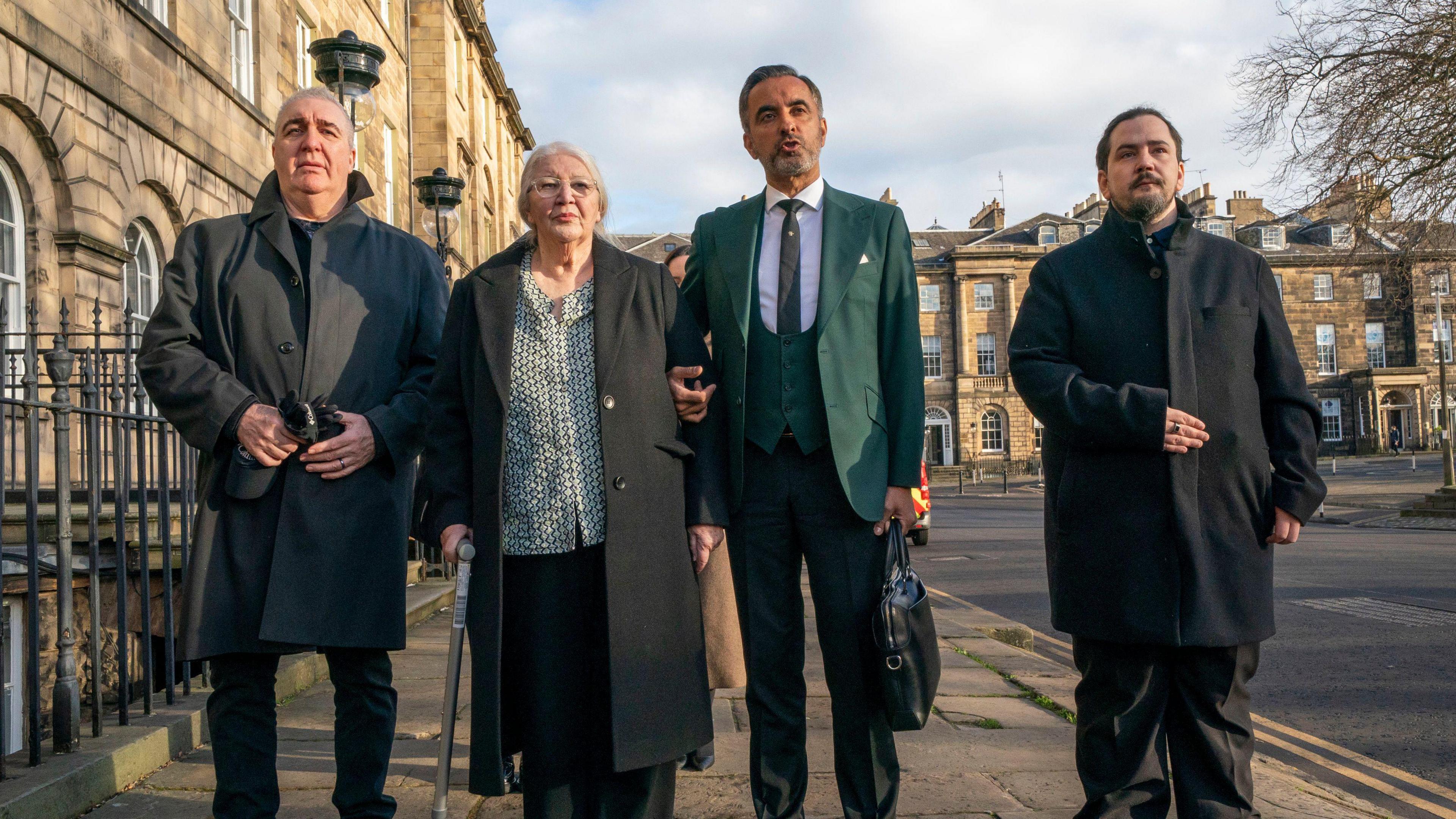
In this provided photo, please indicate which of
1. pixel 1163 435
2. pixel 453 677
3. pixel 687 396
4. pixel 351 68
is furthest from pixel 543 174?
pixel 351 68

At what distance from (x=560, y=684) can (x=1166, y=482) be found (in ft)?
5.55

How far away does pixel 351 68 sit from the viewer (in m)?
7.77

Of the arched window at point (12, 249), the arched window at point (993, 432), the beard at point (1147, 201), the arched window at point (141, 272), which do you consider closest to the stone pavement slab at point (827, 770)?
the beard at point (1147, 201)

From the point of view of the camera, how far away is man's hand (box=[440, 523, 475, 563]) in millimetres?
2615

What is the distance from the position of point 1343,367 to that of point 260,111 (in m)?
58.4

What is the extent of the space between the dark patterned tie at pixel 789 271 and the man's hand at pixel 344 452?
1151mm

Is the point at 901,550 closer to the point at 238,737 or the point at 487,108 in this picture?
the point at 238,737

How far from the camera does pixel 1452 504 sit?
19266 mm

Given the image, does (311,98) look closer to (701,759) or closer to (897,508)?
(897,508)

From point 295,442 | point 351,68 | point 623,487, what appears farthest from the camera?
point 351,68

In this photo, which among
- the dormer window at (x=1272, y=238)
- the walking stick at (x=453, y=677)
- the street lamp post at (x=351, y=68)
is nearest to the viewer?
the walking stick at (x=453, y=677)

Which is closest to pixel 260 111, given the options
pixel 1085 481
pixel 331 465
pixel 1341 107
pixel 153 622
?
pixel 153 622

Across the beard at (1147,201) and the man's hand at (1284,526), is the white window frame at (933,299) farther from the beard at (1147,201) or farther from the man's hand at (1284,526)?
the man's hand at (1284,526)

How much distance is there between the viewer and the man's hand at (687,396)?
275 centimetres
